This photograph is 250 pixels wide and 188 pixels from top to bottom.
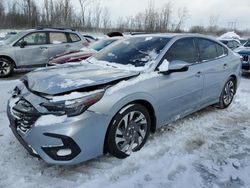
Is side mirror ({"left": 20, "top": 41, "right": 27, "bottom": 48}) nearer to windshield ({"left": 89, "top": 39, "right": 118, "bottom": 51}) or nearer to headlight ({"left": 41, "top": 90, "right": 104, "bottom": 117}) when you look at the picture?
windshield ({"left": 89, "top": 39, "right": 118, "bottom": 51})

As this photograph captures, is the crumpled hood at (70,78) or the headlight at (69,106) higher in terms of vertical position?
the crumpled hood at (70,78)

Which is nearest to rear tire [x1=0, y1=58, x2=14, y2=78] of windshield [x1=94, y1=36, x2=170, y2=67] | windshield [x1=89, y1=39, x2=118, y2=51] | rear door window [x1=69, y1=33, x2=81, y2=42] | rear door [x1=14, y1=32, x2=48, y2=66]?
rear door [x1=14, y1=32, x2=48, y2=66]

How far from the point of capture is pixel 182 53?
4.48 metres

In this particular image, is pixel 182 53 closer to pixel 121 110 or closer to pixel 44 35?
pixel 121 110

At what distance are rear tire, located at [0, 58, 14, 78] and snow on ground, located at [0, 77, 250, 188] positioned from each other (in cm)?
538

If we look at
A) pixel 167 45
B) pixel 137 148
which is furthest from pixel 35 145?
pixel 167 45

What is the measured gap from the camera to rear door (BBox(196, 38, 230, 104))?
4.89 m

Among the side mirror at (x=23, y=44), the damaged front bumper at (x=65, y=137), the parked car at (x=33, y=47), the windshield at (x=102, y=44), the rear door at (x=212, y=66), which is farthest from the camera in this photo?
the side mirror at (x=23, y=44)

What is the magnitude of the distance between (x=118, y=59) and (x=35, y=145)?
1900 millimetres

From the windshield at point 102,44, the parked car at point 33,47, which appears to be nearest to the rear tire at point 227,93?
the windshield at point 102,44

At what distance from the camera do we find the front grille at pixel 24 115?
3026 mm

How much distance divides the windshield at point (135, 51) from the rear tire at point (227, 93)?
199cm

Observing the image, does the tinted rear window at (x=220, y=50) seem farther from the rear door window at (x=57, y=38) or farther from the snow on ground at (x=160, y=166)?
the rear door window at (x=57, y=38)

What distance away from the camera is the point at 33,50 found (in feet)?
32.2
